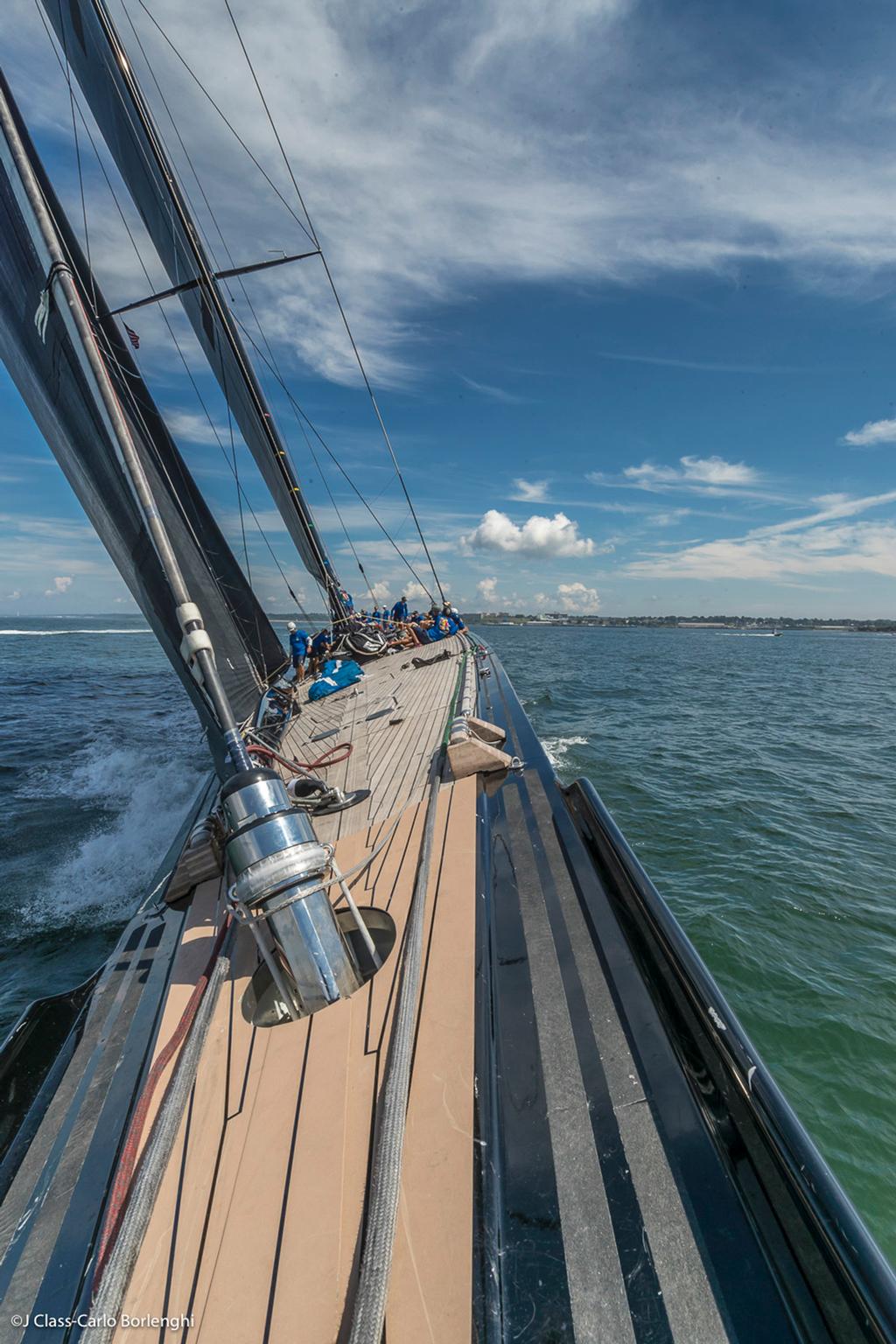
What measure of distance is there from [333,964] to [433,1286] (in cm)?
108

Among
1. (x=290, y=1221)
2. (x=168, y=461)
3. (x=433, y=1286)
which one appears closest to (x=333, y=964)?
(x=290, y=1221)

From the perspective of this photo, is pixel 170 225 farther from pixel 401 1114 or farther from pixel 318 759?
pixel 401 1114

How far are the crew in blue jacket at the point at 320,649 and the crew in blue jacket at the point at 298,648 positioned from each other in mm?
708

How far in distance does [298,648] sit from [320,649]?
3.53 metres

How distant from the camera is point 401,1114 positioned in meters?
1.70

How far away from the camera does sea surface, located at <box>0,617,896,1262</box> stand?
4359 mm

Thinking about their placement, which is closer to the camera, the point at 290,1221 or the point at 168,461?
the point at 290,1221

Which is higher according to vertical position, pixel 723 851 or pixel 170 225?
A: pixel 170 225

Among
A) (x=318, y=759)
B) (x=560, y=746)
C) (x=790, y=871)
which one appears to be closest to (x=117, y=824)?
(x=318, y=759)

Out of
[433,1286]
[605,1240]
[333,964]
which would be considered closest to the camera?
[433,1286]

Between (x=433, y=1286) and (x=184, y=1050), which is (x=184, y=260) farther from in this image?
(x=433, y=1286)

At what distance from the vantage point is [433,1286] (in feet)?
4.93

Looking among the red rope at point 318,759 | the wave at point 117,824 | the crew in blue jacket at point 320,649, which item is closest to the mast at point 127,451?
the red rope at point 318,759

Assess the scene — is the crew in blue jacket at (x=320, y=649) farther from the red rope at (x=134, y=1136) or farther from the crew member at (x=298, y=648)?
the red rope at (x=134, y=1136)
